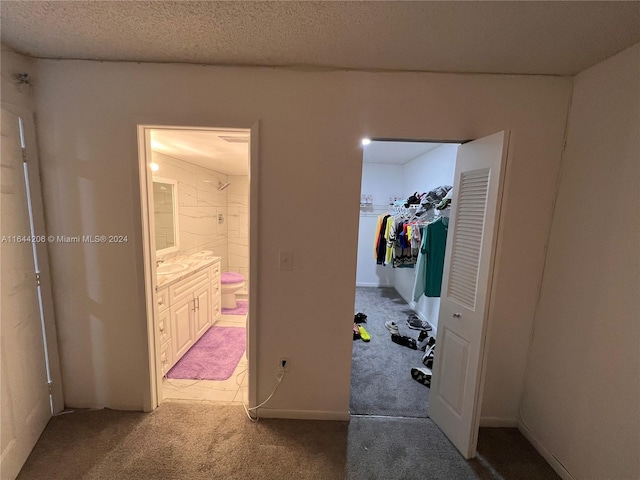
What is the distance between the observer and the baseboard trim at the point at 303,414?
177 cm

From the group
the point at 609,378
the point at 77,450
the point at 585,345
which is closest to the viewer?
the point at 609,378

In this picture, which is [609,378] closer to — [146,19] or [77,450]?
[146,19]

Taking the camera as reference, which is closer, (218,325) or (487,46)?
(487,46)

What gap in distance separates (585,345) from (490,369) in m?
0.56

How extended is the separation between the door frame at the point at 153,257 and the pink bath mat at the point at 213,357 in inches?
18.6

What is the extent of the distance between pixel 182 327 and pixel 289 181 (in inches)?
74.6

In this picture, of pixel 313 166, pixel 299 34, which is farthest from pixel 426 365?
pixel 299 34

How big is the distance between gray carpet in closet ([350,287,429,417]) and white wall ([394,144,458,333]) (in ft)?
1.18

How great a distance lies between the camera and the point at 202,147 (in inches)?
97.0

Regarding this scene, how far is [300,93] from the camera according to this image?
1534mm

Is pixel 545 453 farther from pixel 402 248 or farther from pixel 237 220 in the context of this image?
pixel 237 220

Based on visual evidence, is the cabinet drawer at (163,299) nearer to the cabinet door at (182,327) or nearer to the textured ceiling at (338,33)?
the cabinet door at (182,327)

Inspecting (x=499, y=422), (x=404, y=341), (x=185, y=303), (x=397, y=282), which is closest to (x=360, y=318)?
(x=404, y=341)

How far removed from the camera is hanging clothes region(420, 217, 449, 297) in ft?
8.15
